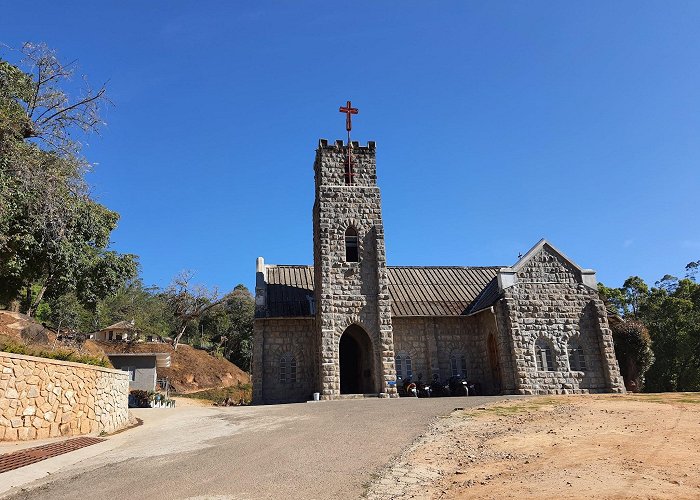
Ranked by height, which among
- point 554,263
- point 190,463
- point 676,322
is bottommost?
point 190,463

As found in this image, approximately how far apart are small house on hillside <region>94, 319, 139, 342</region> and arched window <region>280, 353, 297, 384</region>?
2101cm

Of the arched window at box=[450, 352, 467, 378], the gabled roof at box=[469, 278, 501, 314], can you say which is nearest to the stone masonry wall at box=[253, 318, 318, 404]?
the arched window at box=[450, 352, 467, 378]

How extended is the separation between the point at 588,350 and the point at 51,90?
24390 millimetres

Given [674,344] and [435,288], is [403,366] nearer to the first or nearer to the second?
[435,288]

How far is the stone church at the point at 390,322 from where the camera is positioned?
74.6 feet

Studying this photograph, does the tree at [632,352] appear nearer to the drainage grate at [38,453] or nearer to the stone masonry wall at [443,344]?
the stone masonry wall at [443,344]

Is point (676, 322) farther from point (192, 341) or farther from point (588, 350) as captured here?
point (192, 341)

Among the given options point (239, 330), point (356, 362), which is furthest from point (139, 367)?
point (239, 330)

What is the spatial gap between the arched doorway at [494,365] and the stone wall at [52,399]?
56.2 ft

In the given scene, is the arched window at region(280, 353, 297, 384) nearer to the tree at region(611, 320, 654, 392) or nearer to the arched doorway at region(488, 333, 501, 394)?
the arched doorway at region(488, 333, 501, 394)

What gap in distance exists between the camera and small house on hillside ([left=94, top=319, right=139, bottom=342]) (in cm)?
3956

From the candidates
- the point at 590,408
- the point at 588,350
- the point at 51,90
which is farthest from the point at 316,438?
the point at 588,350

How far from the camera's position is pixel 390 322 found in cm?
2359

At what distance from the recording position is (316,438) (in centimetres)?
1072
